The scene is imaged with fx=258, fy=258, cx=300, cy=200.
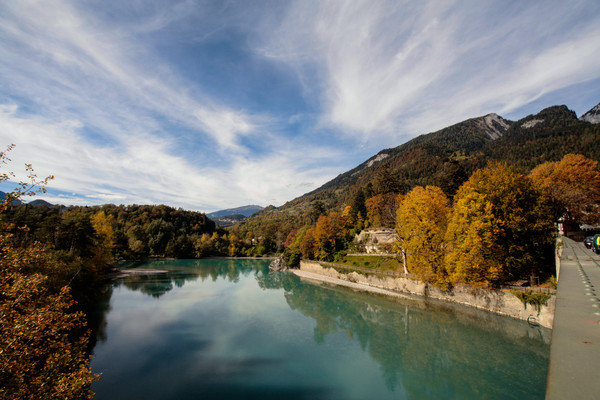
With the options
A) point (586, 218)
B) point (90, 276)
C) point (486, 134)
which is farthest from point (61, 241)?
point (486, 134)

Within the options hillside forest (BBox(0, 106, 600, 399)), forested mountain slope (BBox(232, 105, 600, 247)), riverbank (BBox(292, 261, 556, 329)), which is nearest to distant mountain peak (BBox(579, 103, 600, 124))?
forested mountain slope (BBox(232, 105, 600, 247))

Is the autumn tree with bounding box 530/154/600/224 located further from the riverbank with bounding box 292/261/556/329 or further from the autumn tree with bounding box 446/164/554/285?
the riverbank with bounding box 292/261/556/329

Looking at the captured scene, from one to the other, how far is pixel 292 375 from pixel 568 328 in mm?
14240

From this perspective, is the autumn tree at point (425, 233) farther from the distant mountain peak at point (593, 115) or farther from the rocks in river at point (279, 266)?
the distant mountain peak at point (593, 115)

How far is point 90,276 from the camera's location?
3198cm

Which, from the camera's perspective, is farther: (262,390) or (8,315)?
(262,390)

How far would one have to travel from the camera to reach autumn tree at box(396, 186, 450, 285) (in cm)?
2720

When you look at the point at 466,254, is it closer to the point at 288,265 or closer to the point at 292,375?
the point at 292,375

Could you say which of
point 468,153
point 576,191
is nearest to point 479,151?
point 468,153

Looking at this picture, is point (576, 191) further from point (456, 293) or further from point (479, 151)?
point (479, 151)

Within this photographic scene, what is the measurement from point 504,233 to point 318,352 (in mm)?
19303

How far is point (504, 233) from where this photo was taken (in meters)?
23.1

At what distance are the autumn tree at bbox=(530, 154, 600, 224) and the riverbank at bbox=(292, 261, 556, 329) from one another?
15938 mm

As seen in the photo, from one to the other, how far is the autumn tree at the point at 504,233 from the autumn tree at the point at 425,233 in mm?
2812
